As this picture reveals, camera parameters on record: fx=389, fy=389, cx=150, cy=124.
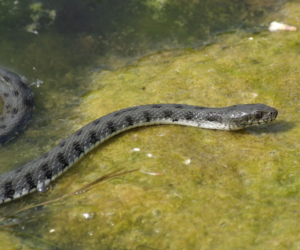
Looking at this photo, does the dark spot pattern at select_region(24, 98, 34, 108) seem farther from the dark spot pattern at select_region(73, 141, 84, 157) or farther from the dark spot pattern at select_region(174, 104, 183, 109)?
the dark spot pattern at select_region(174, 104, 183, 109)

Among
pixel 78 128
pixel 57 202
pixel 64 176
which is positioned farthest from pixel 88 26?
pixel 57 202

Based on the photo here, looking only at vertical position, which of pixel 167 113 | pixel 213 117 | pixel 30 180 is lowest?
pixel 30 180

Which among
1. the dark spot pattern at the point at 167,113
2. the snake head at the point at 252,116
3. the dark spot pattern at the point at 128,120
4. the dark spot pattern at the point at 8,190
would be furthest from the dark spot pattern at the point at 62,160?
the snake head at the point at 252,116

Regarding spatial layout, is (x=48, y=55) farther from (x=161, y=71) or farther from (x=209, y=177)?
(x=209, y=177)

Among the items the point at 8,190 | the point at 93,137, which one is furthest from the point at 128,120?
the point at 8,190

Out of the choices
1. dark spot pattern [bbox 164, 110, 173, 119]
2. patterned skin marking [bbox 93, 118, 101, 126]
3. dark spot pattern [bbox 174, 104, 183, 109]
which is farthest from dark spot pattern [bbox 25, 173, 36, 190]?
dark spot pattern [bbox 174, 104, 183, 109]

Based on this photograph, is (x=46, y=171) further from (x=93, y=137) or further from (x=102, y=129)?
(x=102, y=129)
